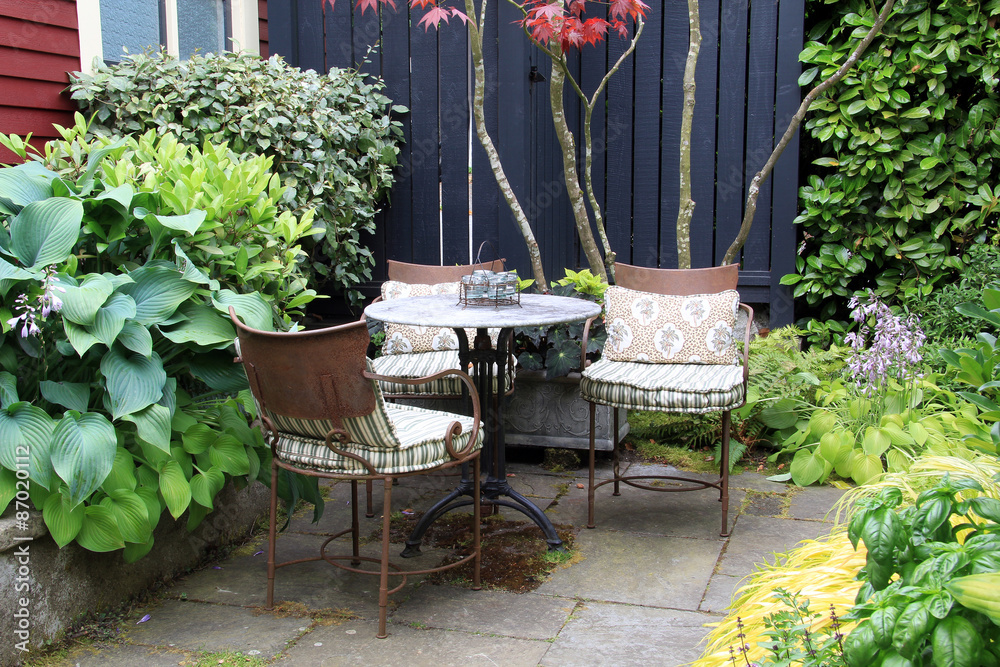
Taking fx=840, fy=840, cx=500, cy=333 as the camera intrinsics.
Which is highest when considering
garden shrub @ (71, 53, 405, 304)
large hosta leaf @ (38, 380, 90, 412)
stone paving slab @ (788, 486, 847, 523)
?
garden shrub @ (71, 53, 405, 304)

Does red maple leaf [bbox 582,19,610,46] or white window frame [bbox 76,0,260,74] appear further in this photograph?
white window frame [bbox 76,0,260,74]

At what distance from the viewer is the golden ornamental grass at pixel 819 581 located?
2.02m

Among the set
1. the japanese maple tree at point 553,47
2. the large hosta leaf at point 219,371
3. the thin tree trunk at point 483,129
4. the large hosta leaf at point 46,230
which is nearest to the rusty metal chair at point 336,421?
the large hosta leaf at point 219,371

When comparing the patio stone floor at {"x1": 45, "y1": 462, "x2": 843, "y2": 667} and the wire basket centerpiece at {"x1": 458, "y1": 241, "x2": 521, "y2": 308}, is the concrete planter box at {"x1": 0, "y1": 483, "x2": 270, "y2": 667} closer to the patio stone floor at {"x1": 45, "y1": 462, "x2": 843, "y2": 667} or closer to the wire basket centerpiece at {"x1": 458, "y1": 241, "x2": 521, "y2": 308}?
the patio stone floor at {"x1": 45, "y1": 462, "x2": 843, "y2": 667}

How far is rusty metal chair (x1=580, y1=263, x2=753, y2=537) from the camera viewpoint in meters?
3.37

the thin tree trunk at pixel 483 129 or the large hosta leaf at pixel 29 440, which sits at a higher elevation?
the thin tree trunk at pixel 483 129

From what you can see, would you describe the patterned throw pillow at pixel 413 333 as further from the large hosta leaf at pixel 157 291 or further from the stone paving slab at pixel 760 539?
the stone paving slab at pixel 760 539

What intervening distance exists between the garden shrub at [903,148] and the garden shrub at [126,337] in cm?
349

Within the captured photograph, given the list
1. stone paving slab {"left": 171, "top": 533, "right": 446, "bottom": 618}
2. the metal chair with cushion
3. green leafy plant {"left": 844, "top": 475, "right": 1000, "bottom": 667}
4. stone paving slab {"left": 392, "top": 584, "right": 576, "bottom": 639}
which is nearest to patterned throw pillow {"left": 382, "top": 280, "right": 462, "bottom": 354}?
the metal chair with cushion

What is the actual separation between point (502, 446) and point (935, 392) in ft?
7.16

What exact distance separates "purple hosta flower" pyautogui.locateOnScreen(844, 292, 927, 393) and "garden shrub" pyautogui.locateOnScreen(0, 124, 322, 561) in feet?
8.44

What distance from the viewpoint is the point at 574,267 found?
5980 millimetres


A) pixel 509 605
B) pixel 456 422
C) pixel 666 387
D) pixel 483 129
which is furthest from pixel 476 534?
pixel 483 129

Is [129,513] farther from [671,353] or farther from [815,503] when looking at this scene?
[815,503]
